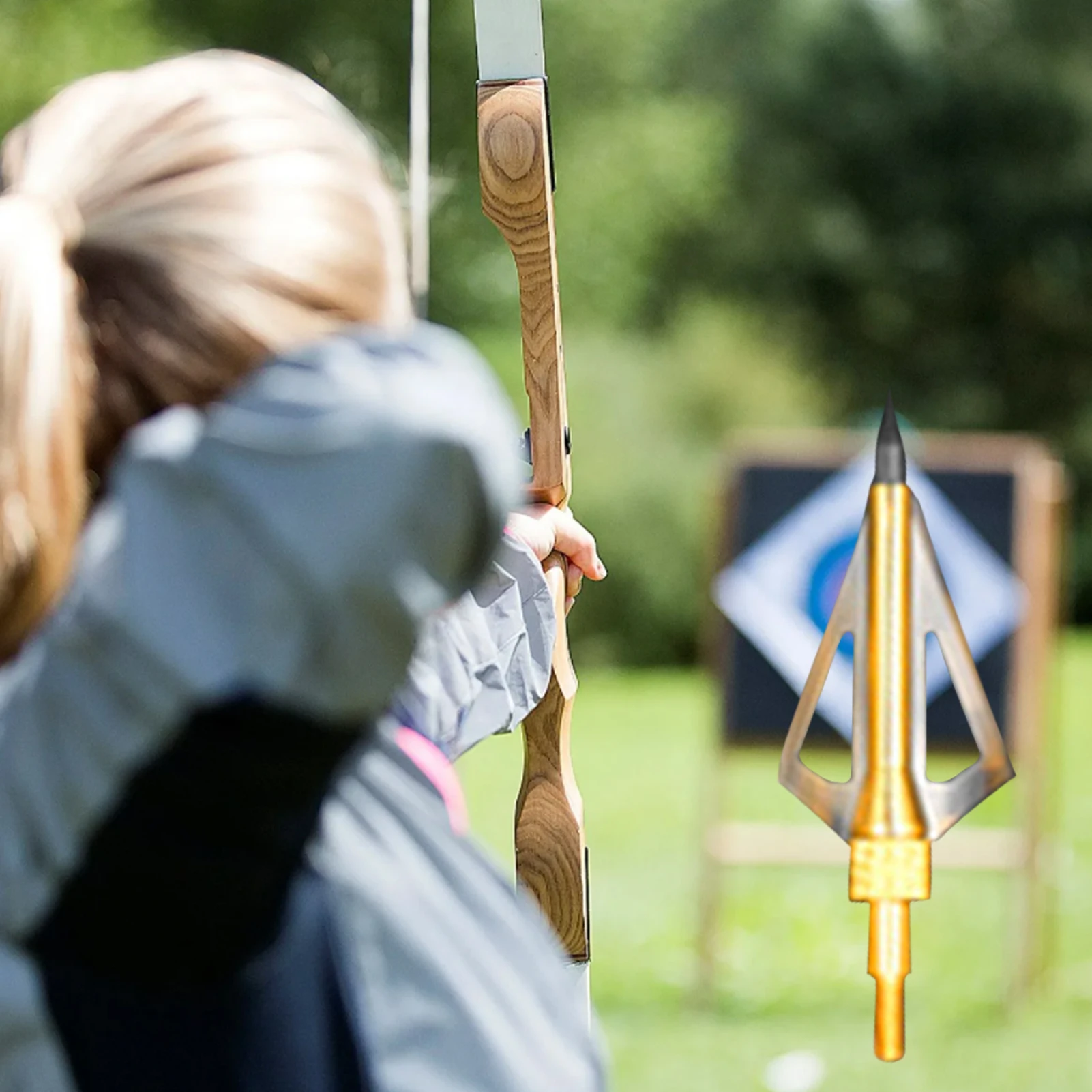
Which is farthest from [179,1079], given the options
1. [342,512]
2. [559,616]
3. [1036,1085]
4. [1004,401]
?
[1004,401]

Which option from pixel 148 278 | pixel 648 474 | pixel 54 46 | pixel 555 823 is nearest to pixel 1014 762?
pixel 555 823

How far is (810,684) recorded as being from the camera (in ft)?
3.18

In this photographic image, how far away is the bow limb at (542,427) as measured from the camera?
101 cm

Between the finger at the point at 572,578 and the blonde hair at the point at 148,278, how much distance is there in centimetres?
48

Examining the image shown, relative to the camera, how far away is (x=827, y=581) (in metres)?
3.05

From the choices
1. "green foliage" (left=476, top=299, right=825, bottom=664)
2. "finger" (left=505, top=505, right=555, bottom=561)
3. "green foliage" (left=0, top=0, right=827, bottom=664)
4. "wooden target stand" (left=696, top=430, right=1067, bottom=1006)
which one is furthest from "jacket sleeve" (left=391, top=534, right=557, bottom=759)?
"green foliage" (left=476, top=299, right=825, bottom=664)

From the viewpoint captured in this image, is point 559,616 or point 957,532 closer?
point 559,616

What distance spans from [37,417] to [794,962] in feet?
10.2

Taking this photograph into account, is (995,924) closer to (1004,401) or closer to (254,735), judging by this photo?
(254,735)

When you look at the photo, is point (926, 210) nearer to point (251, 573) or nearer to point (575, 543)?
point (575, 543)

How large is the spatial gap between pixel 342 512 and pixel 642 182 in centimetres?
1314

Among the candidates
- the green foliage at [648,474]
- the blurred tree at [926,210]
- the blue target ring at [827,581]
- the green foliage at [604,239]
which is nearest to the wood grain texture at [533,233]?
the blue target ring at [827,581]

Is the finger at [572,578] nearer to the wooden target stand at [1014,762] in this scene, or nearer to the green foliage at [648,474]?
the wooden target stand at [1014,762]

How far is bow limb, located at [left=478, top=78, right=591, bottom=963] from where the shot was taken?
101 centimetres
